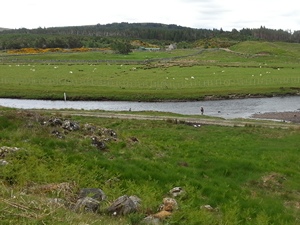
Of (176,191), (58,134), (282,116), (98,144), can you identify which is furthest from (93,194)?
(282,116)

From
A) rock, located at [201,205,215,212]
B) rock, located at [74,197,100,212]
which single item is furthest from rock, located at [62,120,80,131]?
rock, located at [74,197,100,212]

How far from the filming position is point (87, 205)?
409 inches

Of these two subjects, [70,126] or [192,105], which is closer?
[70,126]

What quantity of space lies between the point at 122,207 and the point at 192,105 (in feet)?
160

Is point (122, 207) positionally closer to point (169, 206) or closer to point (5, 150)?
point (169, 206)

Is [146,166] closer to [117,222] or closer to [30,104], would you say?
[117,222]

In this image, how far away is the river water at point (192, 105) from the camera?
5462cm

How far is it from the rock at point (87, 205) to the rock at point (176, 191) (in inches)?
166

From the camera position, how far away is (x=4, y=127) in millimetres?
19406

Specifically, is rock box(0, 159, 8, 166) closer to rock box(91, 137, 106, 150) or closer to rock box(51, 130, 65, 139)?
rock box(51, 130, 65, 139)

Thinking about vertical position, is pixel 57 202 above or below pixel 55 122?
below

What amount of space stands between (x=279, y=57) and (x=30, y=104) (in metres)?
109

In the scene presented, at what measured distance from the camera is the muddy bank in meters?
48.3

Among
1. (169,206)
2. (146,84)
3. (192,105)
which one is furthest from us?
(146,84)
